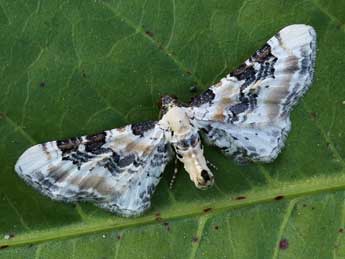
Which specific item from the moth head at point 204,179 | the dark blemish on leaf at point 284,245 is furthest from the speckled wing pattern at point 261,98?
the dark blemish on leaf at point 284,245

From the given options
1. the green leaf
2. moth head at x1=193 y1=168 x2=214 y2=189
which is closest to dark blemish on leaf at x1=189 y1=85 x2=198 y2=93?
the green leaf

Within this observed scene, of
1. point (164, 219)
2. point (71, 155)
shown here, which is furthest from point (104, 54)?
point (164, 219)

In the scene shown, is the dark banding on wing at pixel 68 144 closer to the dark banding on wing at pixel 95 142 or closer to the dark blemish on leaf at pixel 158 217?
the dark banding on wing at pixel 95 142

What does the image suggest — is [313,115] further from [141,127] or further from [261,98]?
[141,127]

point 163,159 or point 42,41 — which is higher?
point 42,41

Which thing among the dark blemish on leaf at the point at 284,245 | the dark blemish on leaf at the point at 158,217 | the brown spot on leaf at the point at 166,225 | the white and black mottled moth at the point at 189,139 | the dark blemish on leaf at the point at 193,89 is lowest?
the dark blemish on leaf at the point at 284,245

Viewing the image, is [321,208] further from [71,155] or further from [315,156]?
[71,155]

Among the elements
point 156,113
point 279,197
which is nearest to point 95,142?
point 156,113
